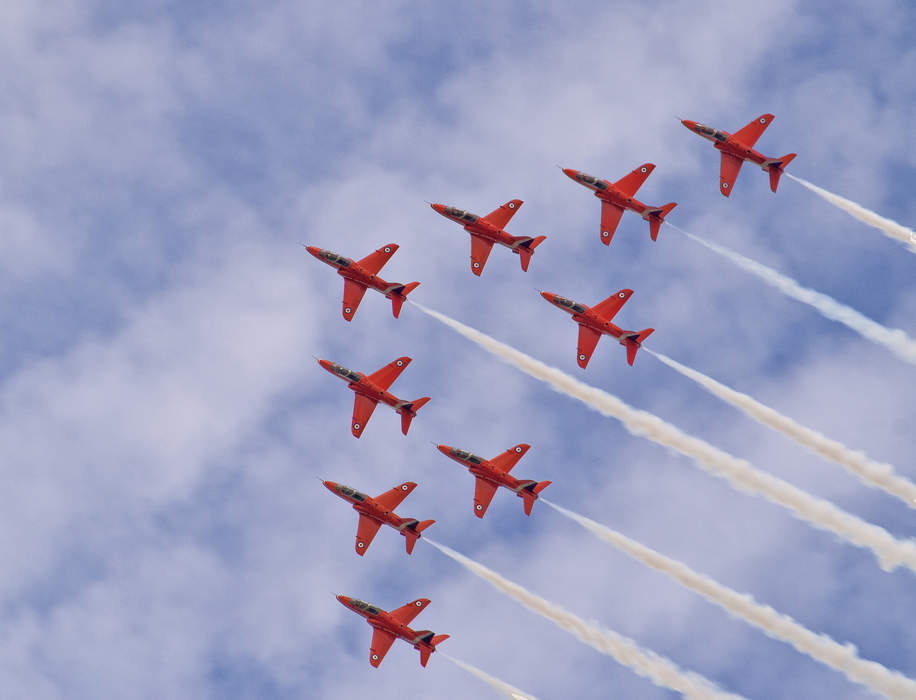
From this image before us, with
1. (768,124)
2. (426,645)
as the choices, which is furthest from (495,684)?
(768,124)

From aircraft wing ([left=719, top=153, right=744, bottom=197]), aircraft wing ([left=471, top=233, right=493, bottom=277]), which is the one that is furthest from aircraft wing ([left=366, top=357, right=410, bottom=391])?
aircraft wing ([left=719, top=153, right=744, bottom=197])

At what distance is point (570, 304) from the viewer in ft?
390

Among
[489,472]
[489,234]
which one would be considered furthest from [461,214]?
[489,472]

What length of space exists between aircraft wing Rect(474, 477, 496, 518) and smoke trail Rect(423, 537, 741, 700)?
13.0ft

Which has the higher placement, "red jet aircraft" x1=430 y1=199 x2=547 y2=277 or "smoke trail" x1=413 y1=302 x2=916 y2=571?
"red jet aircraft" x1=430 y1=199 x2=547 y2=277

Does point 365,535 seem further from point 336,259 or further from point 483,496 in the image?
point 336,259

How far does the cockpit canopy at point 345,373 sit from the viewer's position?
12000cm

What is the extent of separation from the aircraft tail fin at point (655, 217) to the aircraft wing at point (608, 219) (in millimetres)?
2724

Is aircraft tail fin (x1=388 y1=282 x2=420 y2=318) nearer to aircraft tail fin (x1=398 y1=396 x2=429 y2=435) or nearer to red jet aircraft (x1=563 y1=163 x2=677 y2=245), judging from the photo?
aircraft tail fin (x1=398 y1=396 x2=429 y2=435)

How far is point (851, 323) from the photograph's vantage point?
116 metres

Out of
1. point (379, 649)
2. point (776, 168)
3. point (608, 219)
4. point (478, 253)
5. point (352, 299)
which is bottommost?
point (379, 649)

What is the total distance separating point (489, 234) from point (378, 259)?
956 cm

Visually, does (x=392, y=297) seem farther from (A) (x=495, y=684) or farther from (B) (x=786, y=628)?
(B) (x=786, y=628)

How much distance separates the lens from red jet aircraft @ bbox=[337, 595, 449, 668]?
369 ft
